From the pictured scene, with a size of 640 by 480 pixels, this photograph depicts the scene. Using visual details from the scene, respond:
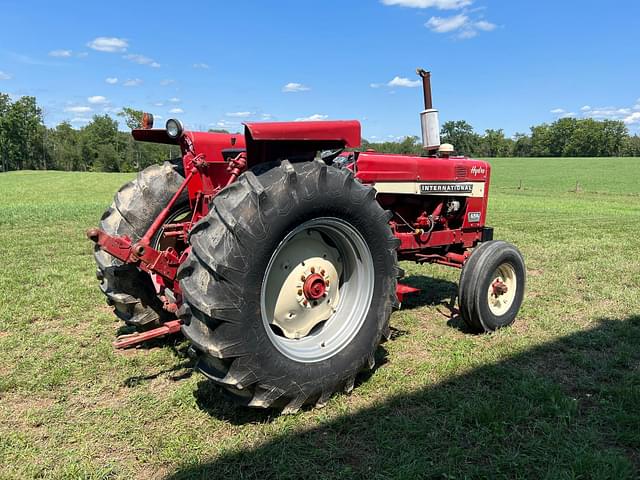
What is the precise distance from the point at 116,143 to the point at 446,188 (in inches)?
3042

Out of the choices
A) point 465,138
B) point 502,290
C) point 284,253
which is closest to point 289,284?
point 284,253

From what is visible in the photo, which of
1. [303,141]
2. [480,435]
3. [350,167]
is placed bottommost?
[480,435]

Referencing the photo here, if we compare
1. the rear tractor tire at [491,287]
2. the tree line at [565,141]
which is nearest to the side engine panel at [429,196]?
the rear tractor tire at [491,287]

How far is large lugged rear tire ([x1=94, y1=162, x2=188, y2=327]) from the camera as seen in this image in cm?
345

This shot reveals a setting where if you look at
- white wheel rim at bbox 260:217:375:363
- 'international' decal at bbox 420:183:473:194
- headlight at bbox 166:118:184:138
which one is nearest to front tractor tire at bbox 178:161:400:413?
white wheel rim at bbox 260:217:375:363

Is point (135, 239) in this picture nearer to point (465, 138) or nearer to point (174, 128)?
point (174, 128)

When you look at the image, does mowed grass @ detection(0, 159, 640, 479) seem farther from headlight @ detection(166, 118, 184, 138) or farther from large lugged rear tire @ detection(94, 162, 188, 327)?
headlight @ detection(166, 118, 184, 138)

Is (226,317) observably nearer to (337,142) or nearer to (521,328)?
(337,142)

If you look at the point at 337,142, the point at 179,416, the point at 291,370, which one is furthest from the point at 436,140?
the point at 179,416

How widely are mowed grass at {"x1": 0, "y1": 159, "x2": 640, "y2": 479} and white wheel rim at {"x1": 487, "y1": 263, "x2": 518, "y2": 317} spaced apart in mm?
203

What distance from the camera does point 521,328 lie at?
433 centimetres

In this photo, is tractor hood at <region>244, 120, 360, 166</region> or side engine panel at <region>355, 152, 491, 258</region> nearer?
tractor hood at <region>244, 120, 360, 166</region>

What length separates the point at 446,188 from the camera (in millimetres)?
4430

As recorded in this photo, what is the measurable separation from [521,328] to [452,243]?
98 centimetres
